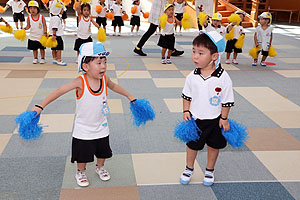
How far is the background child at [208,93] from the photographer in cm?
298

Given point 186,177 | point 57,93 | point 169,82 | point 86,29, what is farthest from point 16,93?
point 186,177

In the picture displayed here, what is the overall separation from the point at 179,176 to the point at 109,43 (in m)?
9.10

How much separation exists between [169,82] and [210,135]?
4.08m

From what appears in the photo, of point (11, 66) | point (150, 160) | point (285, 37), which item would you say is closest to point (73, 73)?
point (11, 66)

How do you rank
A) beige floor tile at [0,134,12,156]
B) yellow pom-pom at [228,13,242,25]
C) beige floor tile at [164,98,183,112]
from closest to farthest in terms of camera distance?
1. beige floor tile at [0,134,12,156]
2. beige floor tile at [164,98,183,112]
3. yellow pom-pom at [228,13,242,25]

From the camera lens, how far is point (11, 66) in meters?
8.12

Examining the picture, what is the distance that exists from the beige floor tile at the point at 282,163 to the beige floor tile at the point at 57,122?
8.63ft

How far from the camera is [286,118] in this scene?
17.6 feet

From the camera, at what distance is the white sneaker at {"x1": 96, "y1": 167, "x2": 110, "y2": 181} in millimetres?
3406

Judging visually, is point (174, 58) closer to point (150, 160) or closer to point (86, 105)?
point (150, 160)

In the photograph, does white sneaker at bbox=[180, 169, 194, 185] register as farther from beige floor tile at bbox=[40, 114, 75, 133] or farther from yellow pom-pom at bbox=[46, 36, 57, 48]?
yellow pom-pom at bbox=[46, 36, 57, 48]

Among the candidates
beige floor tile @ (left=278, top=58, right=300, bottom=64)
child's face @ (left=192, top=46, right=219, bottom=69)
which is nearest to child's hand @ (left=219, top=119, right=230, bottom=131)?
child's face @ (left=192, top=46, right=219, bottom=69)

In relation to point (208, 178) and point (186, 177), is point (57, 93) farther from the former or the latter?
point (208, 178)

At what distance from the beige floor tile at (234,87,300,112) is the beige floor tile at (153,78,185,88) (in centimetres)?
119
